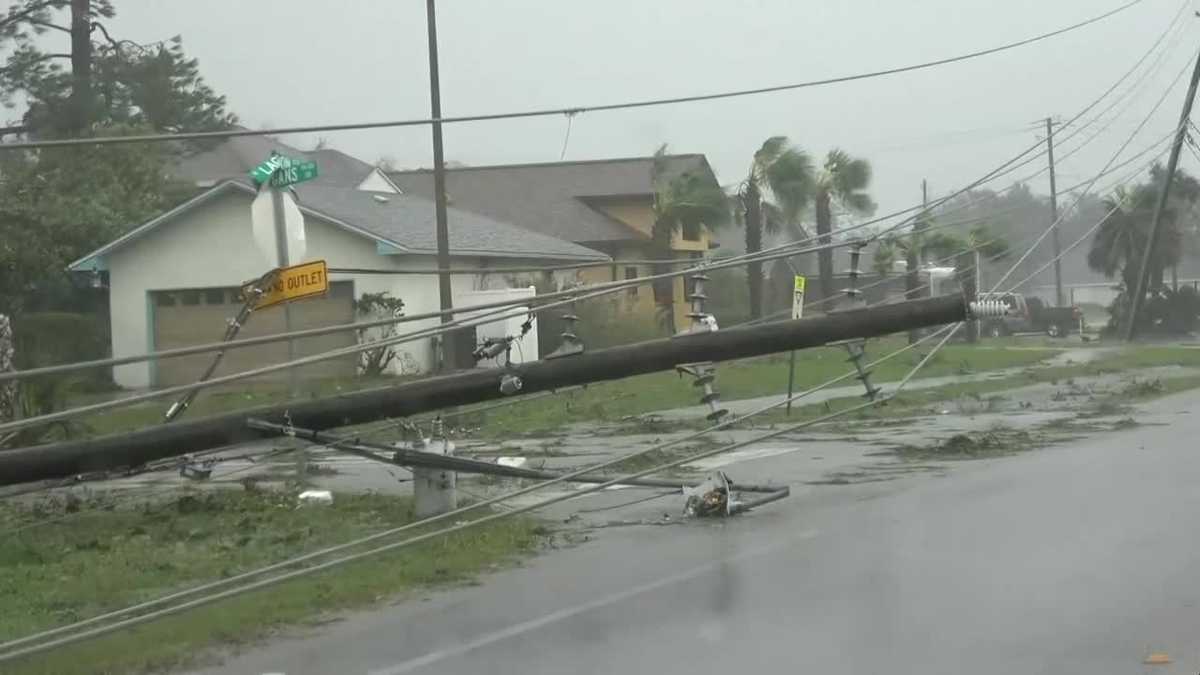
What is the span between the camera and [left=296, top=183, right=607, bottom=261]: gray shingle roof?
20.4 meters

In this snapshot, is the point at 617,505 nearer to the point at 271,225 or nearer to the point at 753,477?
the point at 753,477

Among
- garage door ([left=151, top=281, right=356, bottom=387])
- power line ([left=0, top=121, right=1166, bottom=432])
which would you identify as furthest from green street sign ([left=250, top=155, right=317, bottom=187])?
garage door ([left=151, top=281, right=356, bottom=387])

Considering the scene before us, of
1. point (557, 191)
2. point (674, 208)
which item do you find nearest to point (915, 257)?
point (674, 208)

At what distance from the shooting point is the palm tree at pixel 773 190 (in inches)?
620

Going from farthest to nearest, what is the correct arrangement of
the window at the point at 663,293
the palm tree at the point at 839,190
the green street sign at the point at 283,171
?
the window at the point at 663,293
the palm tree at the point at 839,190
the green street sign at the point at 283,171

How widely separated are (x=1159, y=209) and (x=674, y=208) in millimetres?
5636

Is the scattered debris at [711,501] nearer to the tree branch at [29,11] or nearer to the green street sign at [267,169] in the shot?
the green street sign at [267,169]

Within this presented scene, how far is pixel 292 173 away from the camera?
13.1 meters

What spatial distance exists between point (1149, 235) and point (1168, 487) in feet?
20.8

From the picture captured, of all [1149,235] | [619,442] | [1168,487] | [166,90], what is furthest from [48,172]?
[1168,487]

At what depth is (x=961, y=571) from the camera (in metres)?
9.82

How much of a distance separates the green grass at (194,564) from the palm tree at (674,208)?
4316 millimetres

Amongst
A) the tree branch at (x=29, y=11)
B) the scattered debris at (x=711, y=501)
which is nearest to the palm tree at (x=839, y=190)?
the scattered debris at (x=711, y=501)

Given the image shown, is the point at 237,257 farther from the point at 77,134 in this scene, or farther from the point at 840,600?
the point at 840,600
